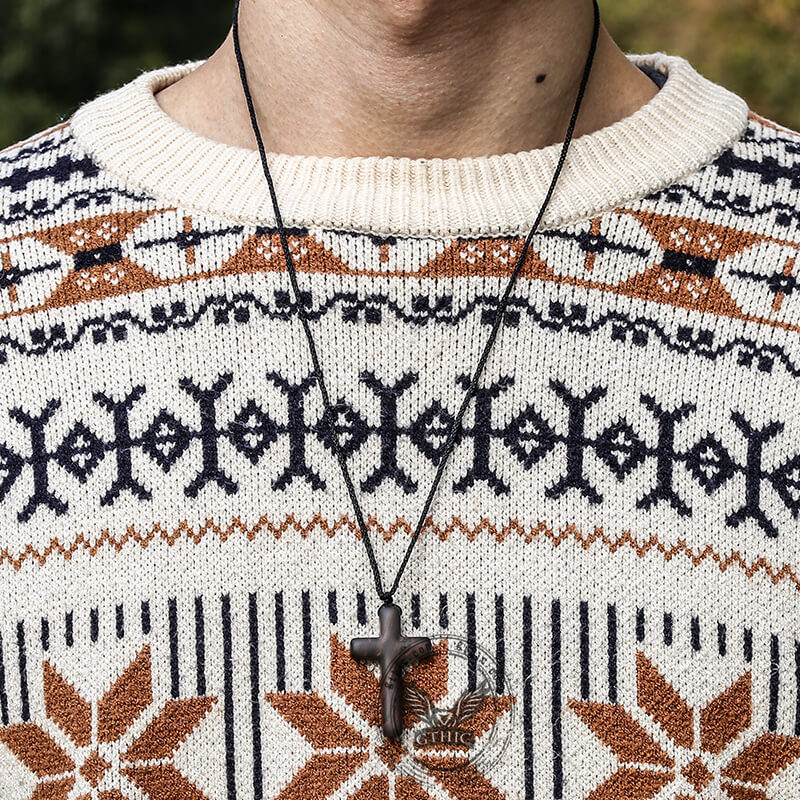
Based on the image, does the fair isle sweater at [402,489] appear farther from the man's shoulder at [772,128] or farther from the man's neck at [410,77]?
the man's shoulder at [772,128]

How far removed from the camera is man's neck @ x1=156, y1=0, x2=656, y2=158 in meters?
1.45

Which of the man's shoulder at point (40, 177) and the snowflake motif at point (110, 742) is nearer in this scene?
the snowflake motif at point (110, 742)

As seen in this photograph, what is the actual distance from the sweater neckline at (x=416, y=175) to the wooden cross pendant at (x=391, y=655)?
47 centimetres

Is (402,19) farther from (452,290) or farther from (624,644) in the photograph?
(624,644)

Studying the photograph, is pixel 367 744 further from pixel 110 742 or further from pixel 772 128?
pixel 772 128

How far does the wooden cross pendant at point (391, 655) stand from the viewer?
130 centimetres

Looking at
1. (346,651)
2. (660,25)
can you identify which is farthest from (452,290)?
(660,25)

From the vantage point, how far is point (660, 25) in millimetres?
7508

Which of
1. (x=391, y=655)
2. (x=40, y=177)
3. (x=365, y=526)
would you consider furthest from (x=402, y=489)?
(x=40, y=177)

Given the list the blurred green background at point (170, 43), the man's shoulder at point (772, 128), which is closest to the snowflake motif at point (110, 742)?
the man's shoulder at point (772, 128)

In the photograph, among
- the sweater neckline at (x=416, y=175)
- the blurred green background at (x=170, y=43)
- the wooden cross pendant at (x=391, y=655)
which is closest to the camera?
the wooden cross pendant at (x=391, y=655)

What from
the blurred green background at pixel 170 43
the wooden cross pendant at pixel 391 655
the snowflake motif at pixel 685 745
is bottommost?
the snowflake motif at pixel 685 745

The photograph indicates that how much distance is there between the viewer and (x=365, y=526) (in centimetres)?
137

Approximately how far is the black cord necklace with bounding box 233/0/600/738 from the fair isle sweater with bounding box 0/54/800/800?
0.01m
